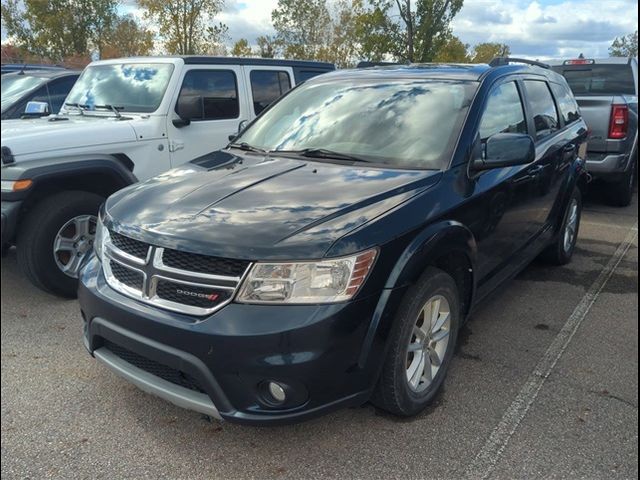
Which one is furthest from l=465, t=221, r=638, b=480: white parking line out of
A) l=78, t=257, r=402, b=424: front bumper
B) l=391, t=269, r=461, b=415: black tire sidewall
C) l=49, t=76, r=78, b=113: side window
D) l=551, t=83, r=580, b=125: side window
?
l=49, t=76, r=78, b=113: side window

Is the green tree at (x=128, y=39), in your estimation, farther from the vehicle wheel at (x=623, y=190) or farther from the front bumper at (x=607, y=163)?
the vehicle wheel at (x=623, y=190)

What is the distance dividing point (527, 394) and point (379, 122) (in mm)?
1806

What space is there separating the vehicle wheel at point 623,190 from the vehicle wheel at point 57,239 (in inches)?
271

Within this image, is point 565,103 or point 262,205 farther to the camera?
point 565,103

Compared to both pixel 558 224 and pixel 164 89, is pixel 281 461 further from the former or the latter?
pixel 164 89

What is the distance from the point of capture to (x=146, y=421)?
281 centimetres

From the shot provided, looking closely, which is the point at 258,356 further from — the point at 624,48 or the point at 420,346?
the point at 624,48

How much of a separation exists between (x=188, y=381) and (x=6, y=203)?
237cm

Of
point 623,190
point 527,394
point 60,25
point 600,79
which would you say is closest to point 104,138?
point 527,394

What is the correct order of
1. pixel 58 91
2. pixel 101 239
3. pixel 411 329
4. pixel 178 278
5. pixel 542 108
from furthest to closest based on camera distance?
pixel 58 91
pixel 542 108
pixel 101 239
pixel 411 329
pixel 178 278

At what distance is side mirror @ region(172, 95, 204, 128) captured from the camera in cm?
519

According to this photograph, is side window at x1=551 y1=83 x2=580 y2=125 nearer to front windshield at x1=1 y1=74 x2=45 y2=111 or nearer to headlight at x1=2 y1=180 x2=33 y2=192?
headlight at x1=2 y1=180 x2=33 y2=192

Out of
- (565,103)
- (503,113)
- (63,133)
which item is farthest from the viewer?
(565,103)

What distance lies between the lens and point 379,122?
342 centimetres
